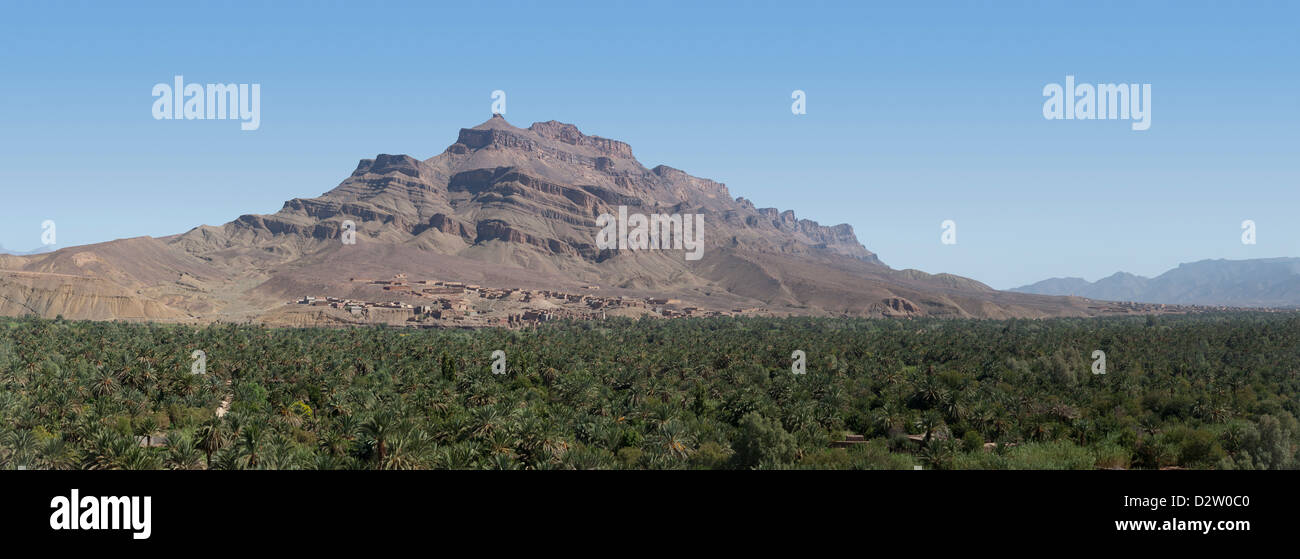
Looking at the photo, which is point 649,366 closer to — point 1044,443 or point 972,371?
point 972,371

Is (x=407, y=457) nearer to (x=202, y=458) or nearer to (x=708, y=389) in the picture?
(x=202, y=458)

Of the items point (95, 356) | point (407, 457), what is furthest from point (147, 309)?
point (407, 457)

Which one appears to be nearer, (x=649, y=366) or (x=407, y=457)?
(x=407, y=457)
